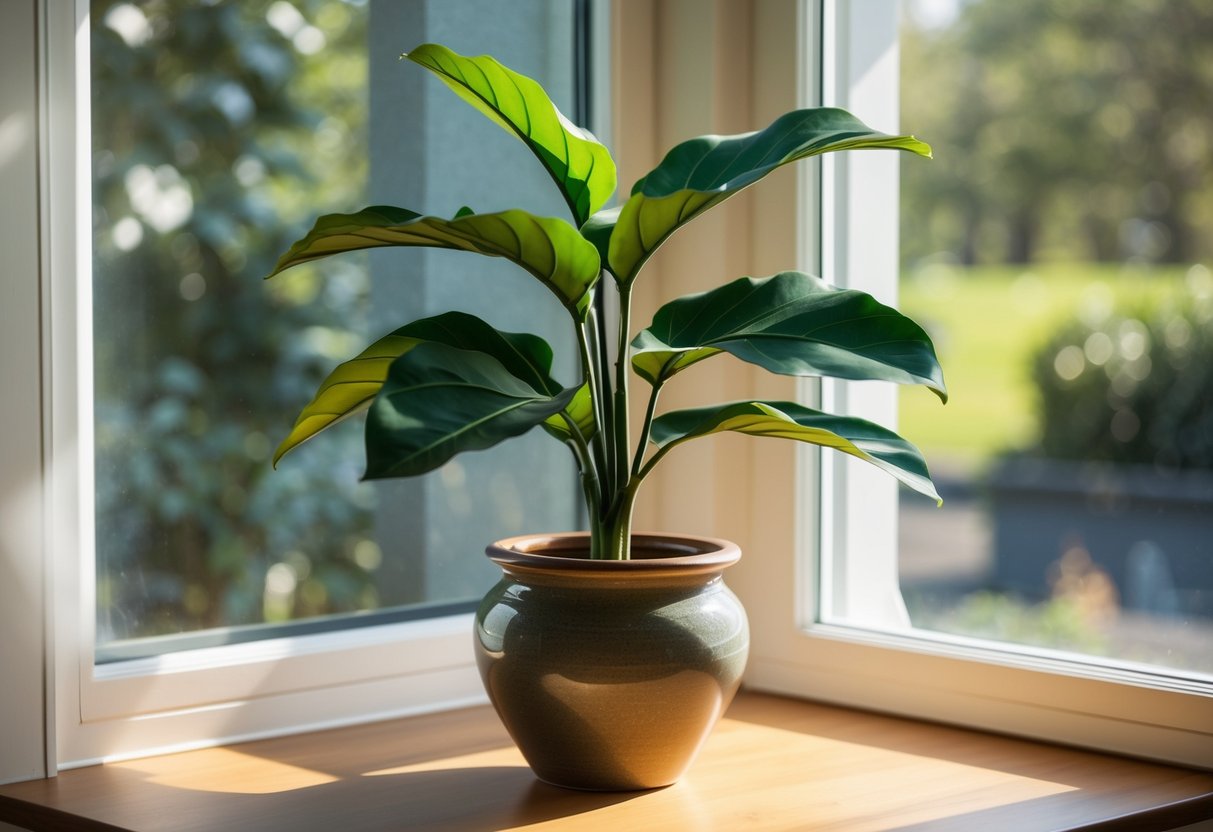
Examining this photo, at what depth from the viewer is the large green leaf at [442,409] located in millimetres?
671

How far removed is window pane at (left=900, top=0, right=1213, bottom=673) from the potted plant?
1616 mm

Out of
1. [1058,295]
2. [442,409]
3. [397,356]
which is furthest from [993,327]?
[442,409]

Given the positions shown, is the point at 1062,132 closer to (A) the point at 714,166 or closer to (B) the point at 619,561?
(A) the point at 714,166

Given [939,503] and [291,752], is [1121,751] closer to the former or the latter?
[939,503]

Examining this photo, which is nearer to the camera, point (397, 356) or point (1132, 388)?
point (397, 356)

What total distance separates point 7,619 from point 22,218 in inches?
13.0

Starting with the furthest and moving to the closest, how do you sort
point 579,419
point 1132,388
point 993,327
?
point 993,327 → point 1132,388 → point 579,419

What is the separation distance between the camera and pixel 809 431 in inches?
33.4

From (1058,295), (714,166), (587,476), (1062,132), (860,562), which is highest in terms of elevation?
(1062,132)

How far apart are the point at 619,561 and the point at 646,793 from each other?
20 centimetres

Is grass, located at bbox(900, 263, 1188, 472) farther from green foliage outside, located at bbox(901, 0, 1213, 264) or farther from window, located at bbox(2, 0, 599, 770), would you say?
window, located at bbox(2, 0, 599, 770)

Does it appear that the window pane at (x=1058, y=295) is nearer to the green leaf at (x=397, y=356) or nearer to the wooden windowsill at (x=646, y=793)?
the wooden windowsill at (x=646, y=793)

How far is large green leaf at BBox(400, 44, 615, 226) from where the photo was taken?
34.0 inches

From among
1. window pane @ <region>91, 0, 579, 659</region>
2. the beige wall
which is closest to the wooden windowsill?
window pane @ <region>91, 0, 579, 659</region>
